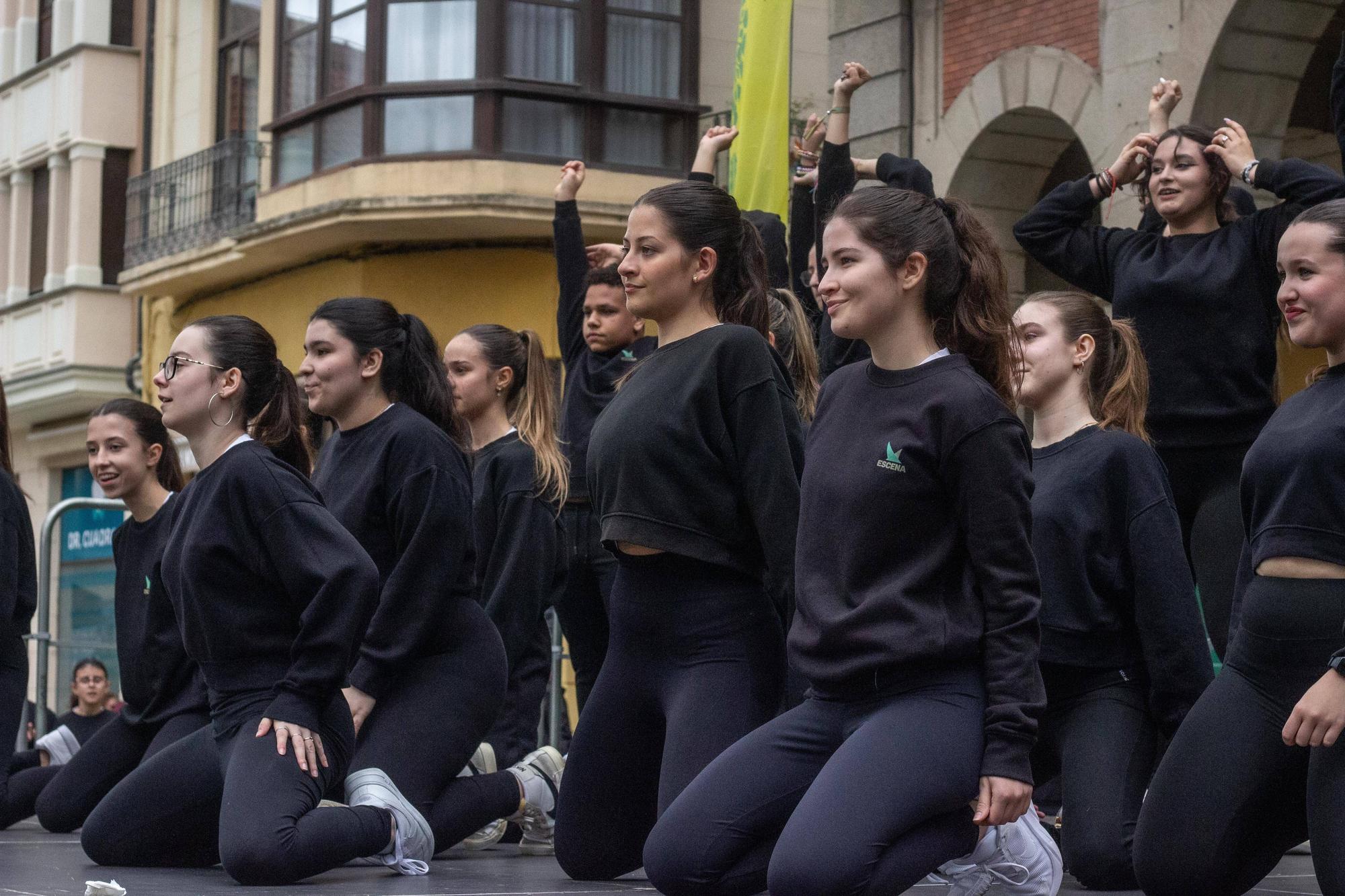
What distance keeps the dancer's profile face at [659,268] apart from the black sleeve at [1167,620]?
156cm

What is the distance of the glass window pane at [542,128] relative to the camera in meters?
19.8

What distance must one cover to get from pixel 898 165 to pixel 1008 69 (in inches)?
245

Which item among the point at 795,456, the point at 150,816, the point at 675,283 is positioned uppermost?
the point at 675,283

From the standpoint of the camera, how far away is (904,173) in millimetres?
8016

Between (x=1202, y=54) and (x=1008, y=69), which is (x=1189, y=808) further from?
(x=1008, y=69)

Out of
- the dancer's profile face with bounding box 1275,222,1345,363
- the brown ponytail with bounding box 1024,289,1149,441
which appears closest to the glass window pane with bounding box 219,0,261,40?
the brown ponytail with bounding box 1024,289,1149,441

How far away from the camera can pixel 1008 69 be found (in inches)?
551

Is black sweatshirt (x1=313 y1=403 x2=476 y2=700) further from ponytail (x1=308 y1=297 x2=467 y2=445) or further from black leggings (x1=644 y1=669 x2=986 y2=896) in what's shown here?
black leggings (x1=644 y1=669 x2=986 y2=896)

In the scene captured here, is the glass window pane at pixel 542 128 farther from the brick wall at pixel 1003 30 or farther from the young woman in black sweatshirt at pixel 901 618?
the young woman in black sweatshirt at pixel 901 618

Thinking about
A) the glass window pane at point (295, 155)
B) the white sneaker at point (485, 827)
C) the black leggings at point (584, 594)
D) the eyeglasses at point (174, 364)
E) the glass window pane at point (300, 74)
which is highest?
the glass window pane at point (300, 74)

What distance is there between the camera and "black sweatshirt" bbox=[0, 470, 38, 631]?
327 inches

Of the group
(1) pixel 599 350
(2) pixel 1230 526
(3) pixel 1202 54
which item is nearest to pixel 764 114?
(1) pixel 599 350

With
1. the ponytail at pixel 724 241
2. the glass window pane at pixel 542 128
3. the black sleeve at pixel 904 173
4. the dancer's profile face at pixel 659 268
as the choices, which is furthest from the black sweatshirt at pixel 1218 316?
the glass window pane at pixel 542 128

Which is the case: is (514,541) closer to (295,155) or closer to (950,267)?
(950,267)
